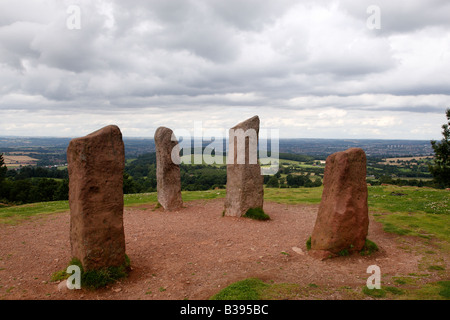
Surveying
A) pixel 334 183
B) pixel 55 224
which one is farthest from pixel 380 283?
pixel 55 224

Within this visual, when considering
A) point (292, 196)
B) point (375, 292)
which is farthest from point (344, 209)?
point (292, 196)

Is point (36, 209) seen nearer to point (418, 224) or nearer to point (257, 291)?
point (257, 291)

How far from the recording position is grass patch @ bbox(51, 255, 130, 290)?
31.8ft

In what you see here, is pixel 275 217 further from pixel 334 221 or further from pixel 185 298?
pixel 185 298

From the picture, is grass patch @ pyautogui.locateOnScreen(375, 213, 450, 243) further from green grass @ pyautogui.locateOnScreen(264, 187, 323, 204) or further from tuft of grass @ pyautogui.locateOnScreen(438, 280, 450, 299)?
green grass @ pyautogui.locateOnScreen(264, 187, 323, 204)

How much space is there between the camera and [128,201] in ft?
86.3

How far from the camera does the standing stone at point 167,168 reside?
21281 millimetres

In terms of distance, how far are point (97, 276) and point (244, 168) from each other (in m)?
10.7

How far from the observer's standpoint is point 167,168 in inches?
843

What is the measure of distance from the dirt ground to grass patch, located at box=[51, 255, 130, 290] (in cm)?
20

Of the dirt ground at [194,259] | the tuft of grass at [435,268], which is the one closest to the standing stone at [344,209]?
the dirt ground at [194,259]

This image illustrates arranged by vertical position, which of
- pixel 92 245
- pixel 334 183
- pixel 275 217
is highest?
pixel 334 183

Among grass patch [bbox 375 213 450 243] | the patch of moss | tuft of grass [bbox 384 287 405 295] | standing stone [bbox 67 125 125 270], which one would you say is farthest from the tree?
standing stone [bbox 67 125 125 270]
